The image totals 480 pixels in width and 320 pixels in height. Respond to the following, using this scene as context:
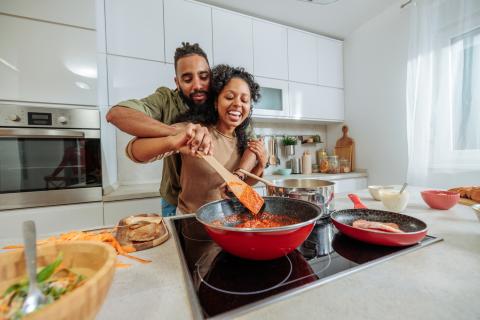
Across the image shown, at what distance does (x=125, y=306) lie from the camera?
0.96ft

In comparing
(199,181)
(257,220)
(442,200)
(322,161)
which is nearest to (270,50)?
(322,161)

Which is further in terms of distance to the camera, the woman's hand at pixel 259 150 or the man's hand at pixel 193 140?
the woman's hand at pixel 259 150

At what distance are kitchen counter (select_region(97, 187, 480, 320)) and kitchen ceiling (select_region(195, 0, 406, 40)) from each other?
2041 millimetres

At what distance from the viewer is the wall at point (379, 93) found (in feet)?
6.16

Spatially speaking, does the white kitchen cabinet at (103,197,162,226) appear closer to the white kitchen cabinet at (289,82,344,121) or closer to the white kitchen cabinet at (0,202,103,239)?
the white kitchen cabinet at (0,202,103,239)

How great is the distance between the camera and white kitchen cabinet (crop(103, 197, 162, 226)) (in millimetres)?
1221

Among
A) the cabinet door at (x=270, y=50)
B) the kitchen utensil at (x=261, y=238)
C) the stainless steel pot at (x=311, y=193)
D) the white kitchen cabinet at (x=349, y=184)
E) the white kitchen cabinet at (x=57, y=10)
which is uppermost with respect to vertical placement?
the cabinet door at (x=270, y=50)

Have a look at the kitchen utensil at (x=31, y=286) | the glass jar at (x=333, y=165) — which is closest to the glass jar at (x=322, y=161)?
the glass jar at (x=333, y=165)

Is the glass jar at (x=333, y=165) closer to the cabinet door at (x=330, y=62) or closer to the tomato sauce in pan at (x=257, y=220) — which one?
the cabinet door at (x=330, y=62)

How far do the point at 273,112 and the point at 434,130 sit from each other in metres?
1.27

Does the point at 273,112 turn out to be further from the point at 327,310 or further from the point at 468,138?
the point at 327,310

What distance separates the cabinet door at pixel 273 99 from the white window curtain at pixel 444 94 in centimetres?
104

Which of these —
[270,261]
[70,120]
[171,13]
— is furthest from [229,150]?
[171,13]

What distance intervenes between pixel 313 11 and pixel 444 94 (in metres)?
1.26
